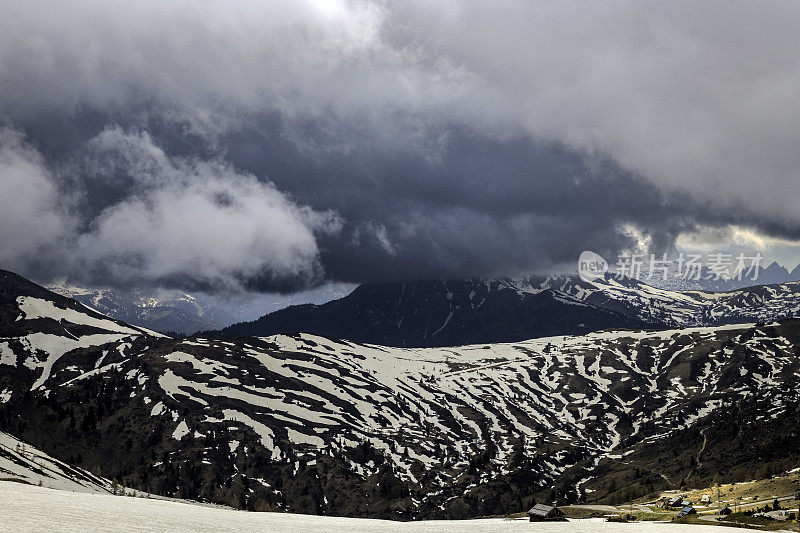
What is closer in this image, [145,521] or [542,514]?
[145,521]

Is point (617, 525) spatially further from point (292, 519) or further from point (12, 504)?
point (12, 504)

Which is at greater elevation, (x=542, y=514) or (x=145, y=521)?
(x=145, y=521)

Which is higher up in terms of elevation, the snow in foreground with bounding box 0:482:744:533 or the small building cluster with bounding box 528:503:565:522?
the snow in foreground with bounding box 0:482:744:533

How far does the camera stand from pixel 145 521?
5928cm

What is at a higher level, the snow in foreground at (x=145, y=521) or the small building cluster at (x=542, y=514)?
the snow in foreground at (x=145, y=521)

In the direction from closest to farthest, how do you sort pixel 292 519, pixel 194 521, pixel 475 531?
pixel 194 521 → pixel 475 531 → pixel 292 519

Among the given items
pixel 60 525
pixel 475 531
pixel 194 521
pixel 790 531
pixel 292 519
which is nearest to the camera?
pixel 60 525

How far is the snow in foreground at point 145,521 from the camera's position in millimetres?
53531

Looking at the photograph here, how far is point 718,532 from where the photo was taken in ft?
223

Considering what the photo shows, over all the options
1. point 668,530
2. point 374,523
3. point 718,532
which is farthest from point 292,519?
point 718,532

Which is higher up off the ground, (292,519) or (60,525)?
(60,525)

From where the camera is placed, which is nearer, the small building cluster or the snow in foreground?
the snow in foreground

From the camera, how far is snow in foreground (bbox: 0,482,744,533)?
53.5 meters

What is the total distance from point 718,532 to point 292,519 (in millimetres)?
47829
